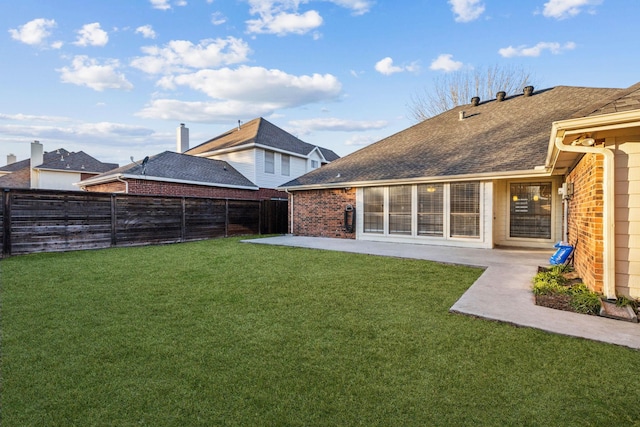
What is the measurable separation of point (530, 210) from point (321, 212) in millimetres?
6841

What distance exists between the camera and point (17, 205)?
7477 millimetres

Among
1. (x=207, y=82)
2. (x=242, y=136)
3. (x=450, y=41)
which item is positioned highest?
(x=450, y=41)

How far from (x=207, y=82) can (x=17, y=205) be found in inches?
364

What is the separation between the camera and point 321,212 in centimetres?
1197

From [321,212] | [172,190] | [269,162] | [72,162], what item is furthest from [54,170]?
[321,212]

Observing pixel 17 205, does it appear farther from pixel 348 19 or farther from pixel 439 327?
pixel 348 19

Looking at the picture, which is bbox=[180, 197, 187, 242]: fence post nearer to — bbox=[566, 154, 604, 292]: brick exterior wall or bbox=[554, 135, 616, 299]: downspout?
bbox=[566, 154, 604, 292]: brick exterior wall

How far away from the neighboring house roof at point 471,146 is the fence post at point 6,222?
8.33 m

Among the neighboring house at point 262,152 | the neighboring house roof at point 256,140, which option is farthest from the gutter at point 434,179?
the neighboring house roof at point 256,140

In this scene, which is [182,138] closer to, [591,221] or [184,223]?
[184,223]

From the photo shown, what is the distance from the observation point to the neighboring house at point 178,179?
13019mm

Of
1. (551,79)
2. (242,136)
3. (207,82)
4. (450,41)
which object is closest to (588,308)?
(450,41)

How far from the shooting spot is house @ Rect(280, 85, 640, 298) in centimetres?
367

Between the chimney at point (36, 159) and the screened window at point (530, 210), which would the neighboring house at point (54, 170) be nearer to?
the chimney at point (36, 159)
